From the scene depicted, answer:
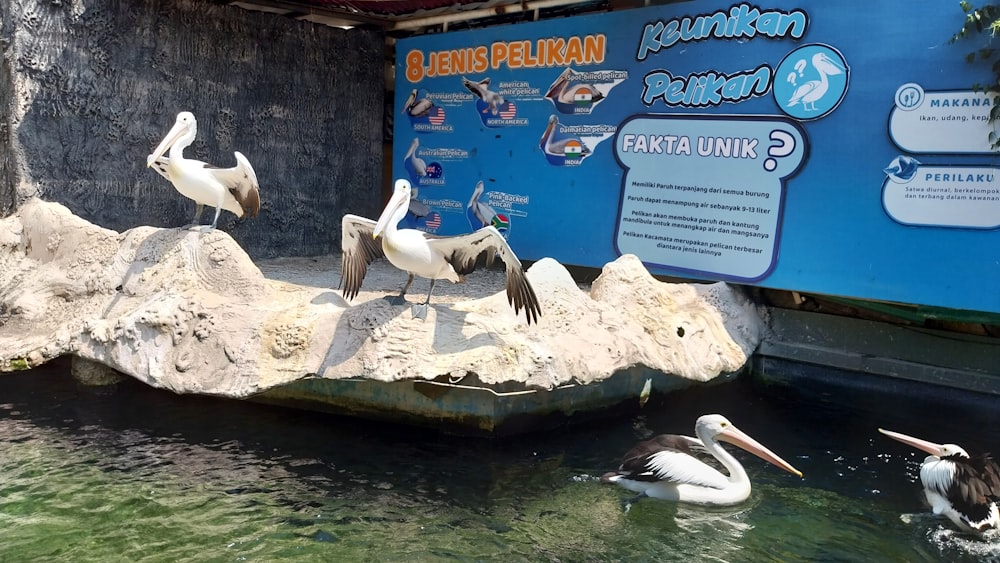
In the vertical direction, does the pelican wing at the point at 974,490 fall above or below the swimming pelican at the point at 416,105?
below

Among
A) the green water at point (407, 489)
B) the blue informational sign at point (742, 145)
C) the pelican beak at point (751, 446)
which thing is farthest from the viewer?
the blue informational sign at point (742, 145)

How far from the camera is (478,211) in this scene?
8.91m

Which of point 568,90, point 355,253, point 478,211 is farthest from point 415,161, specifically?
point 355,253

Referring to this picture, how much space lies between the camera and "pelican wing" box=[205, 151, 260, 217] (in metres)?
6.29

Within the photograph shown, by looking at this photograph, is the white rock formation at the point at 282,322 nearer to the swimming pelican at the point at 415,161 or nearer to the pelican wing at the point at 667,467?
the pelican wing at the point at 667,467

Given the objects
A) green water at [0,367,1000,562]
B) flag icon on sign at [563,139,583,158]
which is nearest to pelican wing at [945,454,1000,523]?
green water at [0,367,1000,562]

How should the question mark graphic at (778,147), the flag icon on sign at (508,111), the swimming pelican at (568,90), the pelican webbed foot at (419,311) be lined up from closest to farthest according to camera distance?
1. the pelican webbed foot at (419,311)
2. the question mark graphic at (778,147)
3. the swimming pelican at (568,90)
4. the flag icon on sign at (508,111)

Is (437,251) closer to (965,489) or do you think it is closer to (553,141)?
(965,489)

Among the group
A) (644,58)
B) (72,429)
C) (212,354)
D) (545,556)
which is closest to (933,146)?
(644,58)

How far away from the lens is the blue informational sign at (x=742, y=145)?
5.83 metres

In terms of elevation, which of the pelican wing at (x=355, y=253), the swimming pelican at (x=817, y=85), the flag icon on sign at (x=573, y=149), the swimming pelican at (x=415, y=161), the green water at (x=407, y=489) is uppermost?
the swimming pelican at (x=817, y=85)

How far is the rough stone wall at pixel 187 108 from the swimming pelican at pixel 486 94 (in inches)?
64.2

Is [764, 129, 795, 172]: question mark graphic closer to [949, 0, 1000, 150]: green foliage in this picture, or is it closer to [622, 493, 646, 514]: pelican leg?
[949, 0, 1000, 150]: green foliage

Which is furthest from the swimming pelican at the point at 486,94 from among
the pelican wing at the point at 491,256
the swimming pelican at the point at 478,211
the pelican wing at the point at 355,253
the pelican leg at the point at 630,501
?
the pelican leg at the point at 630,501
